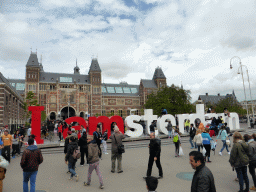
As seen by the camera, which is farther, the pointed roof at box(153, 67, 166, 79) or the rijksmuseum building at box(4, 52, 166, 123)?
the pointed roof at box(153, 67, 166, 79)

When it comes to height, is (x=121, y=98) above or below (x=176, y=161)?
above

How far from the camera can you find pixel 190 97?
118 feet

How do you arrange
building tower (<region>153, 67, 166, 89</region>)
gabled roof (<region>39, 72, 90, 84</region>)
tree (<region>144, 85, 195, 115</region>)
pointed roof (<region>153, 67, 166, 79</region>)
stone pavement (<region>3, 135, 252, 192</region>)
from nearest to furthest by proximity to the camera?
stone pavement (<region>3, 135, 252, 192</region>), tree (<region>144, 85, 195, 115</region>), gabled roof (<region>39, 72, 90, 84</region>), building tower (<region>153, 67, 166, 89</region>), pointed roof (<region>153, 67, 166, 79</region>)

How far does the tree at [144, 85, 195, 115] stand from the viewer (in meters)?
33.2

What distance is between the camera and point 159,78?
231ft

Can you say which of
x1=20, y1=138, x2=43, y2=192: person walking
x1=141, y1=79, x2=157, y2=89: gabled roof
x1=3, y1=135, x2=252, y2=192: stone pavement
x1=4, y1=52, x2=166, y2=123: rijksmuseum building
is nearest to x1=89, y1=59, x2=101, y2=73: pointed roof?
x1=4, y1=52, x2=166, y2=123: rijksmuseum building

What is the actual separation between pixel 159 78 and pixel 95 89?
25480 mm

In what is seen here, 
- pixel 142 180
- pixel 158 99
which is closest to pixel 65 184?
pixel 142 180

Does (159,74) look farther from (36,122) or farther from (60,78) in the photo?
(36,122)

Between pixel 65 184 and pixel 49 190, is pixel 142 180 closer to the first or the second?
pixel 65 184

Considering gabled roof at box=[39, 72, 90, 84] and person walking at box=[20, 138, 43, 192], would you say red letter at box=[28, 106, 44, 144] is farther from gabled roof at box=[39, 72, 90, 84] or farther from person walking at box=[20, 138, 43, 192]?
gabled roof at box=[39, 72, 90, 84]

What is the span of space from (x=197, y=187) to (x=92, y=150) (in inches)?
127

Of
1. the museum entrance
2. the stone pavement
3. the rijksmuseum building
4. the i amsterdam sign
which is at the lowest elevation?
the stone pavement

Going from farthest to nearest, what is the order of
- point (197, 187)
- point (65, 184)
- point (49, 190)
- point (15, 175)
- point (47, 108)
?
point (47, 108) < point (15, 175) < point (65, 184) < point (49, 190) < point (197, 187)
